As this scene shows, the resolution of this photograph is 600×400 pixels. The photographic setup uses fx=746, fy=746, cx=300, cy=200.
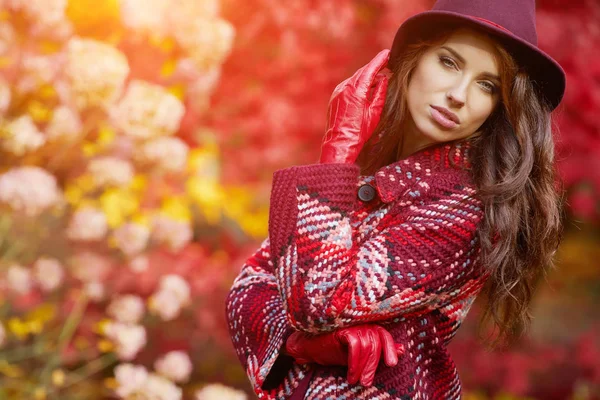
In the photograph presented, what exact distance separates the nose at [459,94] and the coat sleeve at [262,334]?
0.64m

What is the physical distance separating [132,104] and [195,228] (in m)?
1.87

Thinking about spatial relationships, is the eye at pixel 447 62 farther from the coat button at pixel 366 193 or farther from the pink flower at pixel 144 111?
the pink flower at pixel 144 111

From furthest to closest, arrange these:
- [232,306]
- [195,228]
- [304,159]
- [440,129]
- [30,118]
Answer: [195,228], [304,159], [30,118], [232,306], [440,129]

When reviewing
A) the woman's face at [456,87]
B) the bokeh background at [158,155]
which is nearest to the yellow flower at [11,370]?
the bokeh background at [158,155]

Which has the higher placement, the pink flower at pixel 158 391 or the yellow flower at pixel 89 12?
the yellow flower at pixel 89 12

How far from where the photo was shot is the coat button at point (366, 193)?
1740mm

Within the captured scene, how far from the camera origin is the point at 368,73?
1791 mm

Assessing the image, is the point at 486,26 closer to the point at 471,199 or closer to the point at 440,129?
the point at 440,129

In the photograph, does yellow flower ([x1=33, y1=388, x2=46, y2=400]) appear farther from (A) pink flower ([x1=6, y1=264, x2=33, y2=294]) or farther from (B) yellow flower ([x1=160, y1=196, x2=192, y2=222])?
(B) yellow flower ([x1=160, y1=196, x2=192, y2=222])

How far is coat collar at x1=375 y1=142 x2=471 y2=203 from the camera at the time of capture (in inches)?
67.3

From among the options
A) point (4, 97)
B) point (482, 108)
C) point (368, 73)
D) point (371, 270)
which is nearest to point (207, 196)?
point (4, 97)

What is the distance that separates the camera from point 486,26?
1648 mm

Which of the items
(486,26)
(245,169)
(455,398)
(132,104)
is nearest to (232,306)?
(455,398)

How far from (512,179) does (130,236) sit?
6.47 feet
